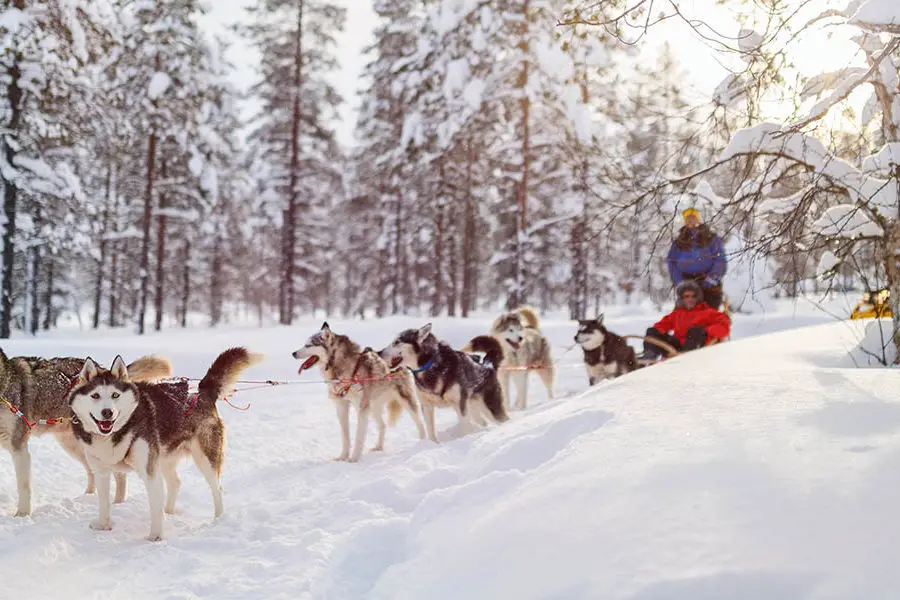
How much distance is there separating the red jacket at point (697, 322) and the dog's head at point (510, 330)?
6.43 ft

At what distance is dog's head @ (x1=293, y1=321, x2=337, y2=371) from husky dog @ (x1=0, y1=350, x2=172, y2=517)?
62.6 inches

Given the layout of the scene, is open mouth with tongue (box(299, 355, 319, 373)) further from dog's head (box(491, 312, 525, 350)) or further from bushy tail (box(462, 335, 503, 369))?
dog's head (box(491, 312, 525, 350))

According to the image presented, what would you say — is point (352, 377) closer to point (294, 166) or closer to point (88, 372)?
point (88, 372)

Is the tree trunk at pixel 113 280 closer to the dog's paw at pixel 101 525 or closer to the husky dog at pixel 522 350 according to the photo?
the husky dog at pixel 522 350

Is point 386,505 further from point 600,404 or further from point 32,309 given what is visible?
point 32,309

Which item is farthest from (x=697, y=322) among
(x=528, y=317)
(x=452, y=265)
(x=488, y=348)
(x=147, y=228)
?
(x=147, y=228)

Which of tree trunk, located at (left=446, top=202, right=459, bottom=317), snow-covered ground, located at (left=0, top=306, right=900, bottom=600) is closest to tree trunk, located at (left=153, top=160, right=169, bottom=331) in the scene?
tree trunk, located at (left=446, top=202, right=459, bottom=317)

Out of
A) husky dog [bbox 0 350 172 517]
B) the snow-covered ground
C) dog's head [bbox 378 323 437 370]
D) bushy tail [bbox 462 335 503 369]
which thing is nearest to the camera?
the snow-covered ground

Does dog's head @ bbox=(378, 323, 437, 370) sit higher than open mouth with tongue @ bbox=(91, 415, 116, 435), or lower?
higher

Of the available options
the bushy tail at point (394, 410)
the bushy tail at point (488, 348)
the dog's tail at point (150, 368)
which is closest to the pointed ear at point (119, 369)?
Answer: the dog's tail at point (150, 368)

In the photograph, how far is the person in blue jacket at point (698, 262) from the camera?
21.6 ft

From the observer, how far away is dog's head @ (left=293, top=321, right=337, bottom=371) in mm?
5914

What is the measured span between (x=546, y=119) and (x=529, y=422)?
13.1 metres

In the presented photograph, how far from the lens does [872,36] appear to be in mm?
3852
